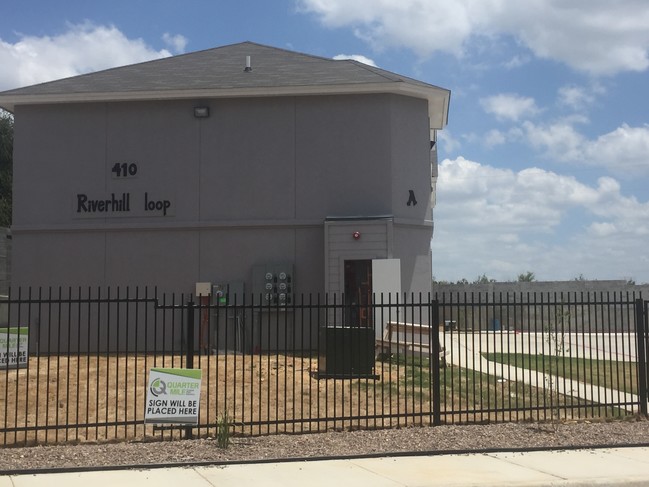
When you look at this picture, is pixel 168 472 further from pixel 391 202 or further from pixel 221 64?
pixel 221 64

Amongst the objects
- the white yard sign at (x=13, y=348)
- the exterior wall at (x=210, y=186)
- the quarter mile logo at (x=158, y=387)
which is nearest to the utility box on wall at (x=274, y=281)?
the exterior wall at (x=210, y=186)

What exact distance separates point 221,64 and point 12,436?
15.2 meters

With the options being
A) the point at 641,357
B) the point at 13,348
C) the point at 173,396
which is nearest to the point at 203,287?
the point at 13,348

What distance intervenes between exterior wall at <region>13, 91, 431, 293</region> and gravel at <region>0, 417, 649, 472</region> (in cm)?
986

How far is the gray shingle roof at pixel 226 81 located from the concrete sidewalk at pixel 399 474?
515 inches

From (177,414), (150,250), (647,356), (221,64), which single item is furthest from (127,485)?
(221,64)

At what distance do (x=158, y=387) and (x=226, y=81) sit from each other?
506 inches

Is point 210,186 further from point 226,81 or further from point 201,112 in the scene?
point 226,81

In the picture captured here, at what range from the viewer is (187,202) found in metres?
21.0

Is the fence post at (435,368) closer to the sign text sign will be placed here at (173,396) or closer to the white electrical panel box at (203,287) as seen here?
the sign text sign will be placed here at (173,396)

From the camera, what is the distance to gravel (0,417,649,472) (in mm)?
9328

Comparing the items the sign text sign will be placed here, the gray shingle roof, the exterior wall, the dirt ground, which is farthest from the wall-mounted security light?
the sign text sign will be placed here

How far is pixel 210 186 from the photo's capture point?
21.0 meters

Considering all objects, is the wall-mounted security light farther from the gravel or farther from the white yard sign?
the gravel
